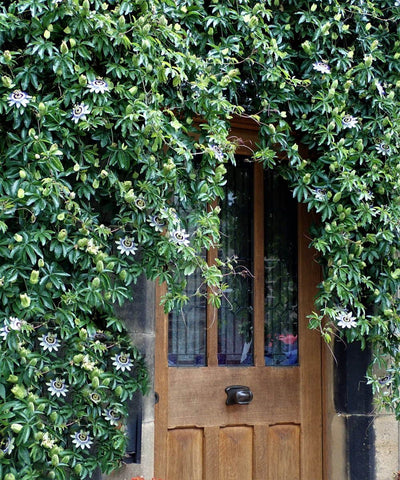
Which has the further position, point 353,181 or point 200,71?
point 353,181

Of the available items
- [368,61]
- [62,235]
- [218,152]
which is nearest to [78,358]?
[62,235]

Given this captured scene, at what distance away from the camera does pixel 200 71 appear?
289 centimetres

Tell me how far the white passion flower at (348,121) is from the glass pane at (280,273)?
0.57m

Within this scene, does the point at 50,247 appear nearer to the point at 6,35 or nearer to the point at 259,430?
the point at 6,35

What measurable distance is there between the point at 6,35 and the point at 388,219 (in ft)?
5.63

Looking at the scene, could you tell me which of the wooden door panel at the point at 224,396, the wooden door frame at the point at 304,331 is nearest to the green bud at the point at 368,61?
the wooden door frame at the point at 304,331

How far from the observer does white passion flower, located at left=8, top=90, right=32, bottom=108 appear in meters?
2.53

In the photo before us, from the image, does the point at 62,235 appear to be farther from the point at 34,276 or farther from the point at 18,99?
the point at 18,99

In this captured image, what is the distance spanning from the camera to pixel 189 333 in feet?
11.3

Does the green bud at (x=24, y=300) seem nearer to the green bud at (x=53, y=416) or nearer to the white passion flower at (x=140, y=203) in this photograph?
the green bud at (x=53, y=416)

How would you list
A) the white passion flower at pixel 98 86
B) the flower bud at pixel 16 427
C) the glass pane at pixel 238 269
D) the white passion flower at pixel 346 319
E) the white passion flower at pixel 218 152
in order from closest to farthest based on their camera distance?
the flower bud at pixel 16 427, the white passion flower at pixel 98 86, the white passion flower at pixel 218 152, the white passion flower at pixel 346 319, the glass pane at pixel 238 269

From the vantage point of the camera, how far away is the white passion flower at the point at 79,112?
2.59 meters

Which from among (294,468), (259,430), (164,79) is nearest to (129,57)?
(164,79)

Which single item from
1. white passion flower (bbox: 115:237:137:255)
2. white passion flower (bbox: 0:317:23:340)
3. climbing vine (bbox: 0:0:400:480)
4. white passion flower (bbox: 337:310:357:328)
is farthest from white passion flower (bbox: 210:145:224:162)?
white passion flower (bbox: 0:317:23:340)
